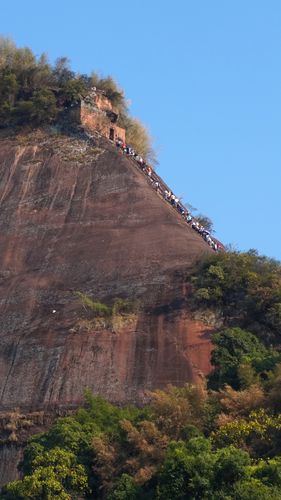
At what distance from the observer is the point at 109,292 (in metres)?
49.9

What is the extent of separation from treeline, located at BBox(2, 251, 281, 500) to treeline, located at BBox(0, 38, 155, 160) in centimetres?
2405

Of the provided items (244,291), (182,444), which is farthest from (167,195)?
(182,444)

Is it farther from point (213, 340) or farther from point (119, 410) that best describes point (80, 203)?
point (119, 410)

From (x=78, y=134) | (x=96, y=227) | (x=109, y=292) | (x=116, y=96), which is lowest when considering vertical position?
(x=109, y=292)

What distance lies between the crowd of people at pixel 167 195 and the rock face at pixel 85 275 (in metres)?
1.04

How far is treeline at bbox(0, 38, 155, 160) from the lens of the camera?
64.2m

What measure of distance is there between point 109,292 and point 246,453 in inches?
775

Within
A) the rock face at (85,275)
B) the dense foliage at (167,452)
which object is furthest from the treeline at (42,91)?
the dense foliage at (167,452)

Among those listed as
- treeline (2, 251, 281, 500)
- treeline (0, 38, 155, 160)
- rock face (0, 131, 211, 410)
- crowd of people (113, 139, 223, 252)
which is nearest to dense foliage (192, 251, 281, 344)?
rock face (0, 131, 211, 410)

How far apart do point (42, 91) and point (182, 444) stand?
35625 millimetres

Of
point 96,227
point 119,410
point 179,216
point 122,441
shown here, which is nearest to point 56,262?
point 96,227

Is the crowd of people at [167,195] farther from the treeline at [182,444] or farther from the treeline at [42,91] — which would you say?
the treeline at [182,444]

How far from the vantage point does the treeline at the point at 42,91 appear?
2530 inches

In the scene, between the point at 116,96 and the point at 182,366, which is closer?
the point at 182,366
